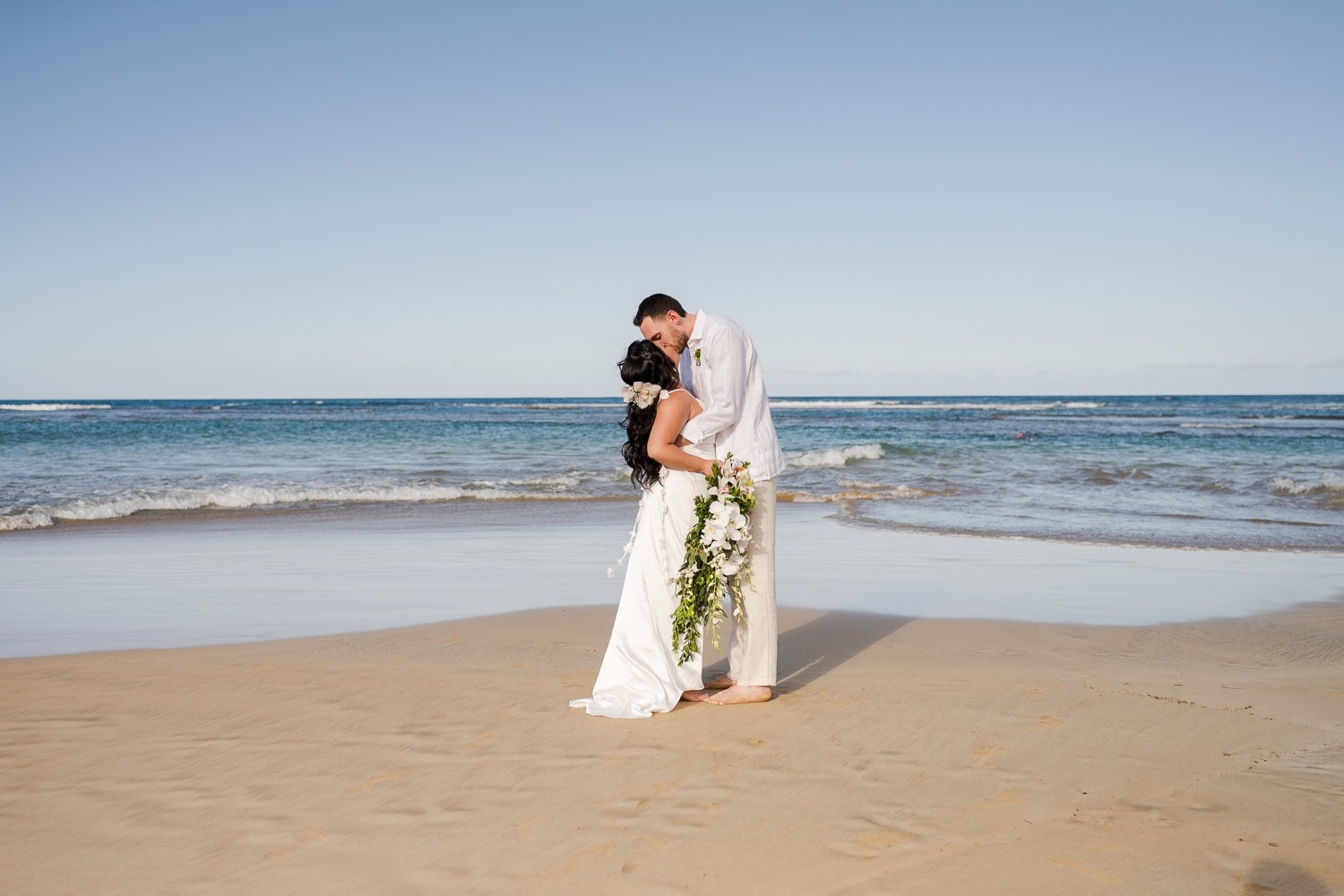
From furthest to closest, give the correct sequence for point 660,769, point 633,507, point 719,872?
point 633,507 → point 660,769 → point 719,872

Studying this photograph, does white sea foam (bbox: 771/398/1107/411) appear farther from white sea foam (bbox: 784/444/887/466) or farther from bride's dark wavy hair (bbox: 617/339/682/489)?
bride's dark wavy hair (bbox: 617/339/682/489)

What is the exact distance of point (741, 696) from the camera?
16.3 feet

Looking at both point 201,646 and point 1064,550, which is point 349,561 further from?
point 1064,550

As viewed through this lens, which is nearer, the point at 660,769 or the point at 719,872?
the point at 719,872

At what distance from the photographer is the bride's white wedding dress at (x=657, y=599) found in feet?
16.0

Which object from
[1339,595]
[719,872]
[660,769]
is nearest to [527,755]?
[660,769]

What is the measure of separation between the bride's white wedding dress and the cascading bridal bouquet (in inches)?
2.4

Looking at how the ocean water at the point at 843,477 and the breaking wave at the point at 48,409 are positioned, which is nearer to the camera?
the ocean water at the point at 843,477

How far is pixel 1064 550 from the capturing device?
404 inches

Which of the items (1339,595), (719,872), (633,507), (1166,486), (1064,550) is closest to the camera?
(719,872)

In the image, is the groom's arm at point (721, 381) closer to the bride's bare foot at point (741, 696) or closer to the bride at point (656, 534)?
the bride at point (656, 534)

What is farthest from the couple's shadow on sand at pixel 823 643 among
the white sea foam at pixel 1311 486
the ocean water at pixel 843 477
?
the white sea foam at pixel 1311 486

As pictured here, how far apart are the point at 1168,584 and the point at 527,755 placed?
657cm

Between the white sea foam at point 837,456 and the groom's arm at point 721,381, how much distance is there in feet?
57.7
